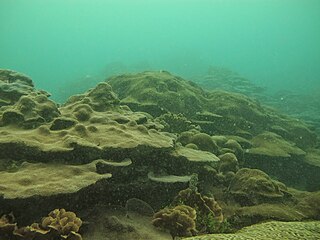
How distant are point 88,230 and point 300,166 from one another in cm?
1012

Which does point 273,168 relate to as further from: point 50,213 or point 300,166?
point 50,213

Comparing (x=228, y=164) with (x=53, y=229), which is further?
(x=228, y=164)

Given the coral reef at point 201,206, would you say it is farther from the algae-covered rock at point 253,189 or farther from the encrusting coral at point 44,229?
the encrusting coral at point 44,229

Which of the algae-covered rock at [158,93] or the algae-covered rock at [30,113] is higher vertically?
the algae-covered rock at [30,113]

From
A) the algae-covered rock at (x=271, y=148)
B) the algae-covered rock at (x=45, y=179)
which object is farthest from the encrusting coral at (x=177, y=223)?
the algae-covered rock at (x=271, y=148)

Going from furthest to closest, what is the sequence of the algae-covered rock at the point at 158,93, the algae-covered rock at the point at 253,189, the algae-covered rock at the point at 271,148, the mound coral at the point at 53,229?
the algae-covered rock at the point at 158,93 < the algae-covered rock at the point at 271,148 < the algae-covered rock at the point at 253,189 < the mound coral at the point at 53,229

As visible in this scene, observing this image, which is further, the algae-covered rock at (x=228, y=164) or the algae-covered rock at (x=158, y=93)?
the algae-covered rock at (x=158, y=93)

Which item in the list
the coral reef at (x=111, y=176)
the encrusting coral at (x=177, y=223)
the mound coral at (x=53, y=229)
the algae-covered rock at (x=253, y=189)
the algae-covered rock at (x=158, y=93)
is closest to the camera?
the mound coral at (x=53, y=229)

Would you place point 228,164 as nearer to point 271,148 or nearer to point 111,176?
point 271,148

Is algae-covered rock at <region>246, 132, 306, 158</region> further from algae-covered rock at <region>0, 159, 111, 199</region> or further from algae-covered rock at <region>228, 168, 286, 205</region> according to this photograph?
algae-covered rock at <region>0, 159, 111, 199</region>

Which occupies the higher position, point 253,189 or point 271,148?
point 253,189

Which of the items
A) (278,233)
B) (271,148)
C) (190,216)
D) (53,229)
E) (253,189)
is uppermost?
(53,229)

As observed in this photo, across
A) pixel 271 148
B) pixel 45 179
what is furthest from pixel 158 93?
pixel 45 179

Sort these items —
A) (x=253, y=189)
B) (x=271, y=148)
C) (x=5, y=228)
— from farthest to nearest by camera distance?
(x=271, y=148) < (x=253, y=189) < (x=5, y=228)
